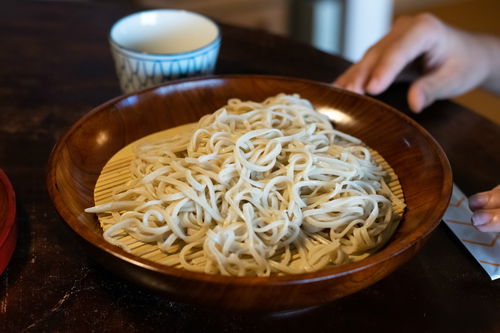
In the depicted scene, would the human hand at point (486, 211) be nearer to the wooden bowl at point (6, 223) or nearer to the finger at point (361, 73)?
the finger at point (361, 73)

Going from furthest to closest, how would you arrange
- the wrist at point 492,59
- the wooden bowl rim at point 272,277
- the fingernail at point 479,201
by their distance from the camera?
the wrist at point 492,59, the fingernail at point 479,201, the wooden bowl rim at point 272,277

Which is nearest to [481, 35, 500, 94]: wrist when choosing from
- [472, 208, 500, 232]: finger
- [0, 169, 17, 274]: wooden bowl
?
[472, 208, 500, 232]: finger

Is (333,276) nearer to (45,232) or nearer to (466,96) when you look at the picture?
(45,232)

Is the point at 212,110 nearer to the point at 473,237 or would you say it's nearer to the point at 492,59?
the point at 473,237

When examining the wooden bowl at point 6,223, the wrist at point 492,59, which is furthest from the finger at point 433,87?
the wooden bowl at point 6,223

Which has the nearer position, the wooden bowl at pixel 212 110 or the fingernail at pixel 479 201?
the wooden bowl at pixel 212 110

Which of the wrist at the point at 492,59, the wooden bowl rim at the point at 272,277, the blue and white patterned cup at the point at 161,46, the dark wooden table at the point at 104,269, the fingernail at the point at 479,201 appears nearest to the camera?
the wooden bowl rim at the point at 272,277

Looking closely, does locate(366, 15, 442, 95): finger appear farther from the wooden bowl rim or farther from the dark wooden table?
the wooden bowl rim
